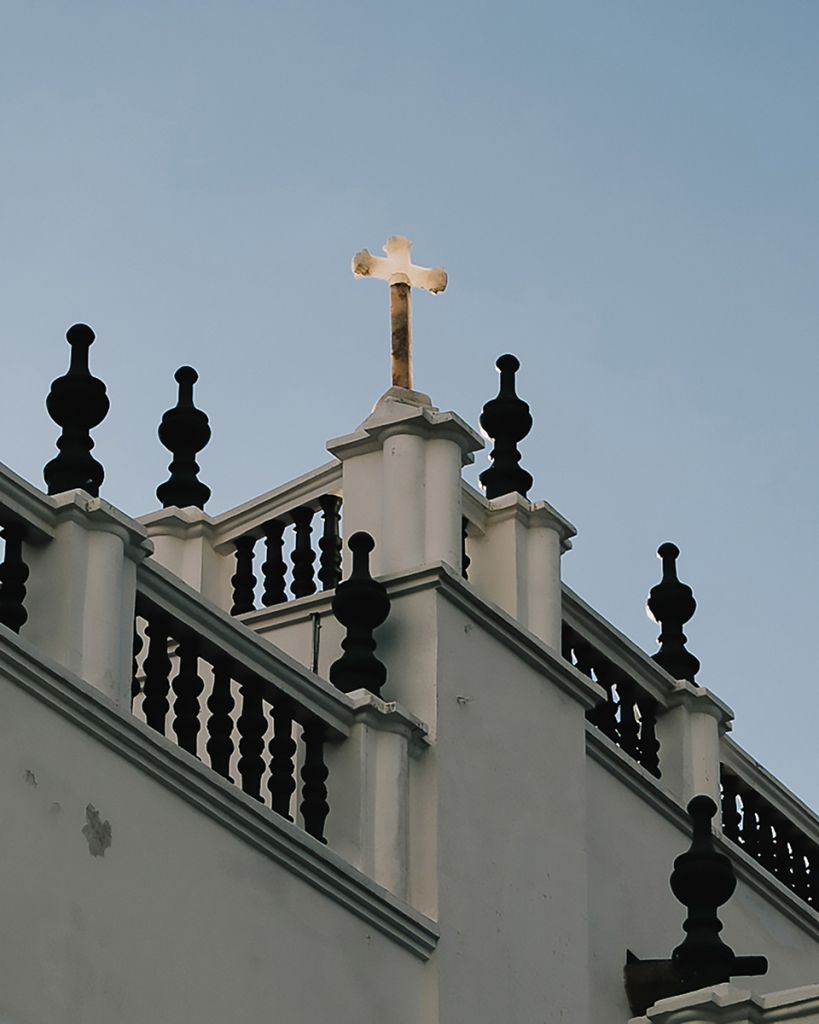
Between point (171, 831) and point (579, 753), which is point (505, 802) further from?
point (171, 831)

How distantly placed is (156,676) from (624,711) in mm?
4183

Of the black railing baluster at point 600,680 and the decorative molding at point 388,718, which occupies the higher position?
the black railing baluster at point 600,680

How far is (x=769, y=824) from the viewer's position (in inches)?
664

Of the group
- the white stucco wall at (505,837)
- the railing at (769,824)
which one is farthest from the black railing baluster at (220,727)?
the railing at (769,824)

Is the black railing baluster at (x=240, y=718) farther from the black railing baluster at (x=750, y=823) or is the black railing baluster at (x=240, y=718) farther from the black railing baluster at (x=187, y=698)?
the black railing baluster at (x=750, y=823)

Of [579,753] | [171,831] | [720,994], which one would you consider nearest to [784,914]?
[579,753]

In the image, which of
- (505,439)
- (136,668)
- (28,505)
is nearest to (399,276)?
(505,439)

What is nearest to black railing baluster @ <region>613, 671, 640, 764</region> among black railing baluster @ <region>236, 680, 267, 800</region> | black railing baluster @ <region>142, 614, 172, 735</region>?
black railing baluster @ <region>236, 680, 267, 800</region>

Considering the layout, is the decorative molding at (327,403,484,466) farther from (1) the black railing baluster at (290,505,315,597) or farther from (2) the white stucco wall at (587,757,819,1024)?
(2) the white stucco wall at (587,757,819,1024)

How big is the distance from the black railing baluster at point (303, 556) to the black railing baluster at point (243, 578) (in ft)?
1.16

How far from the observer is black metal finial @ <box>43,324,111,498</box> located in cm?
1241

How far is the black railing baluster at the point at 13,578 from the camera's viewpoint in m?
11.7

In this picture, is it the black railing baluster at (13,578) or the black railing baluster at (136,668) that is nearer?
the black railing baluster at (13,578)

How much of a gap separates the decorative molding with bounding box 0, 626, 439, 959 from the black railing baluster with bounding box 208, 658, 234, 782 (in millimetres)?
390
